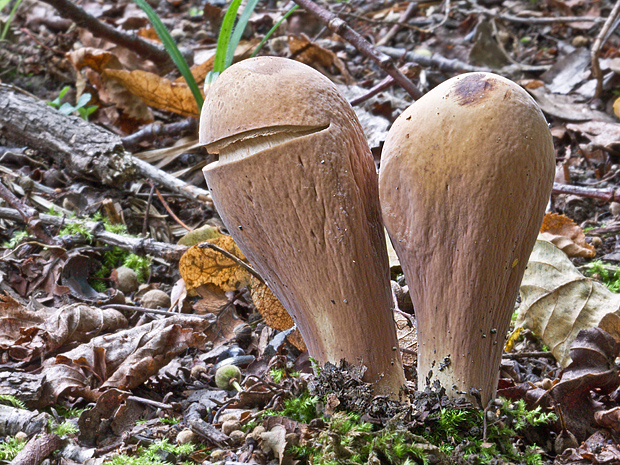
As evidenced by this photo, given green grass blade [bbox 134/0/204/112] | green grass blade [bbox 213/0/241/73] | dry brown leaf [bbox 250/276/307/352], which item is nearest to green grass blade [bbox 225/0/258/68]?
green grass blade [bbox 213/0/241/73]

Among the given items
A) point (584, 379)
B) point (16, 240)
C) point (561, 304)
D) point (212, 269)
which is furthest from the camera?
point (16, 240)

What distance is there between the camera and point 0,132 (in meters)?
3.47

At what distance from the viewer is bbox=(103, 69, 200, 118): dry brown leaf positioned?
3.57 m

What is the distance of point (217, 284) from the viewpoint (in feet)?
7.95

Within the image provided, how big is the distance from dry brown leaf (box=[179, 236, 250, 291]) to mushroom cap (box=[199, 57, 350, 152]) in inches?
40.1

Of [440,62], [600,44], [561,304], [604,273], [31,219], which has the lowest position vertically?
[604,273]

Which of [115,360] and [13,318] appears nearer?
[115,360]

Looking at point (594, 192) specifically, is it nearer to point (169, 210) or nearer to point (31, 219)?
point (169, 210)

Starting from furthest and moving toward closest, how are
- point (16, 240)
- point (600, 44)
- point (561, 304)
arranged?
point (600, 44)
point (16, 240)
point (561, 304)

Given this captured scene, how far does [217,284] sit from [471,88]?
150 cm

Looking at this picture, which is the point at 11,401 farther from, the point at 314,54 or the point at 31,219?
the point at 314,54

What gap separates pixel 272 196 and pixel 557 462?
967mm

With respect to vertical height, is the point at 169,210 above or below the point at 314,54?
below

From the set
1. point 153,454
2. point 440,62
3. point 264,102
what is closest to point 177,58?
point 440,62
